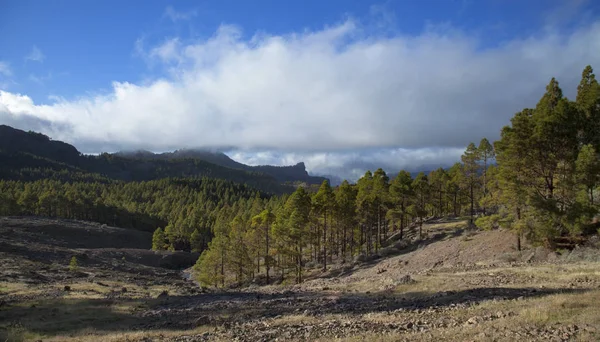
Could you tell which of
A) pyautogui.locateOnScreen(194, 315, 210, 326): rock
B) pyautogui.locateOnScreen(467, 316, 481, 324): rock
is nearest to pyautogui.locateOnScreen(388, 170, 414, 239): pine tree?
pyautogui.locateOnScreen(194, 315, 210, 326): rock

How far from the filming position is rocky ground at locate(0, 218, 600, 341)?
11.8 metres

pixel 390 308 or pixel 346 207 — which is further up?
pixel 346 207

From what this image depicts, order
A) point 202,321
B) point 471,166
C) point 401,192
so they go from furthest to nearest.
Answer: point 471,166
point 401,192
point 202,321

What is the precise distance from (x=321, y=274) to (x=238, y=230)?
48.1 ft

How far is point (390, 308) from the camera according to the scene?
1773 centimetres

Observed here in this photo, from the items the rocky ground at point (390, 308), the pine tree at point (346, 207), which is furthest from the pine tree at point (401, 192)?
the rocky ground at point (390, 308)

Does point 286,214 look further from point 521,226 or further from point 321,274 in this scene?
point 521,226

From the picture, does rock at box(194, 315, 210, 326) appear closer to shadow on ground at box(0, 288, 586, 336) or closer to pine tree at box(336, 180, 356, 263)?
shadow on ground at box(0, 288, 586, 336)

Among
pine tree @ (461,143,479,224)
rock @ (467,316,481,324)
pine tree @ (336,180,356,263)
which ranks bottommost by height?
rock @ (467,316,481,324)

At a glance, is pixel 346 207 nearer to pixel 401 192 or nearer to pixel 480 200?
pixel 401 192

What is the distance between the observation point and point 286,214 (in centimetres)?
5022

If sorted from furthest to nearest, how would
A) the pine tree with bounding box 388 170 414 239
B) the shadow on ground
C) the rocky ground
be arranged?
1. the pine tree with bounding box 388 170 414 239
2. the shadow on ground
3. the rocky ground

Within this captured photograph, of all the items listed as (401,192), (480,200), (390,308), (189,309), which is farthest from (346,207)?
(390,308)

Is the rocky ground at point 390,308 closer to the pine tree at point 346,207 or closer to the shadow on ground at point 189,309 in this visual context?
the shadow on ground at point 189,309
